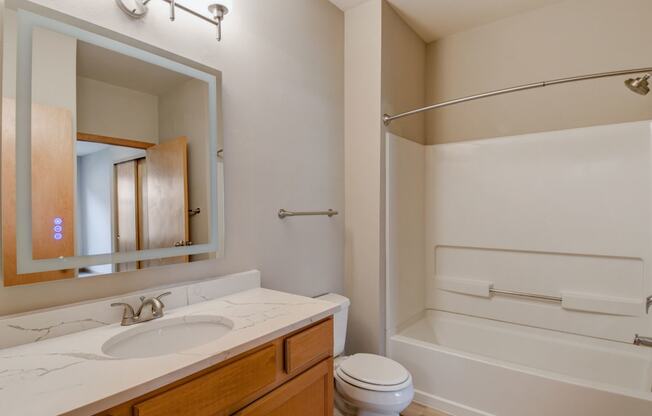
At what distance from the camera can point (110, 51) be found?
121 cm

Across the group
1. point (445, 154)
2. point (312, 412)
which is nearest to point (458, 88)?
point (445, 154)

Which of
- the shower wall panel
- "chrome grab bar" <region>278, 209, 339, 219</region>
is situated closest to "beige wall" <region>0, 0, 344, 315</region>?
"chrome grab bar" <region>278, 209, 339, 219</region>

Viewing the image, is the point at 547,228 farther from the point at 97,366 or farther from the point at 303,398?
the point at 97,366

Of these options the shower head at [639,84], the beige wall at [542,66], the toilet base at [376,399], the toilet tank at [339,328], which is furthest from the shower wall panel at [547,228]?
the toilet base at [376,399]

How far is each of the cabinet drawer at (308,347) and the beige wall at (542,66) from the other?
2.09m

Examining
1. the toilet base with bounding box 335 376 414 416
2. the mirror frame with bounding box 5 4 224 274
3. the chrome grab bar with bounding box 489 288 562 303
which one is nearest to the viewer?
the mirror frame with bounding box 5 4 224 274

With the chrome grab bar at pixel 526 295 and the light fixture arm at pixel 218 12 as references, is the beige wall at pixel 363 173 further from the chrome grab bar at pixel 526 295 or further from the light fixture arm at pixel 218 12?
the light fixture arm at pixel 218 12

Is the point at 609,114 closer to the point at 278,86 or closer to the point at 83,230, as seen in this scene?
the point at 278,86

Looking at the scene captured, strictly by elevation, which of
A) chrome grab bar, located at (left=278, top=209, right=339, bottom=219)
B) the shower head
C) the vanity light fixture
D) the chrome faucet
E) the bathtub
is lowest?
the bathtub

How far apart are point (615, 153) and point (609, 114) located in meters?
0.31

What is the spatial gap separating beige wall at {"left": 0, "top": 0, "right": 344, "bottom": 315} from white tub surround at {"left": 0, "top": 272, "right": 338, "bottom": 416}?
0.19 metres

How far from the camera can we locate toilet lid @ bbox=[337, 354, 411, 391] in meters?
1.64

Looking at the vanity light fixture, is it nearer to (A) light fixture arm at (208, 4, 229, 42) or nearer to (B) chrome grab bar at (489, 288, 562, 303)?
(A) light fixture arm at (208, 4, 229, 42)

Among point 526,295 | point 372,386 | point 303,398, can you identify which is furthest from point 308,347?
point 526,295
